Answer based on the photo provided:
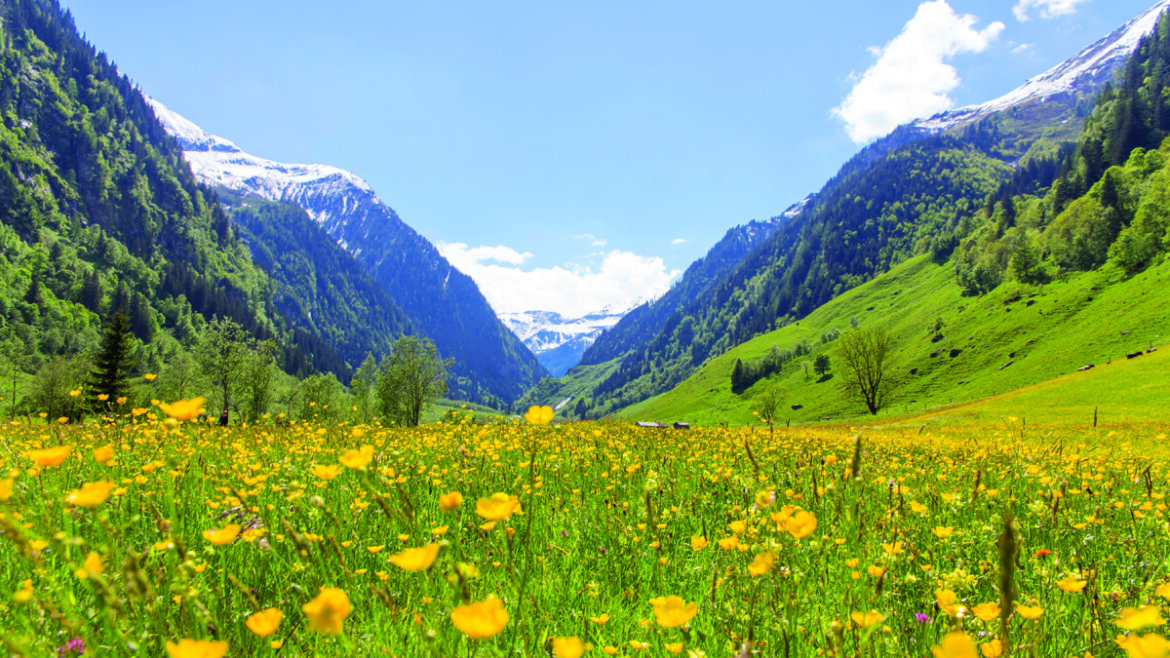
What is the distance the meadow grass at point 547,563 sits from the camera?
1.65m

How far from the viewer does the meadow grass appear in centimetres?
165

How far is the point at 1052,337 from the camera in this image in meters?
79.9

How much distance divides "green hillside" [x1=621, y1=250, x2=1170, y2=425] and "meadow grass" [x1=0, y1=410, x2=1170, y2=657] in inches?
2675

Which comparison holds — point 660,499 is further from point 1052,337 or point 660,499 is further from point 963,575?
point 1052,337

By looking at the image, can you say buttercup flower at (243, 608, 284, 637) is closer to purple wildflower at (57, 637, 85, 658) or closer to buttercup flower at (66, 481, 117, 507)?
buttercup flower at (66, 481, 117, 507)

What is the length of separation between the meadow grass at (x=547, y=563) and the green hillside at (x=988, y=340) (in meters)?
67.9

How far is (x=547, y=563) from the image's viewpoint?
3387mm

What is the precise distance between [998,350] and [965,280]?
51.4 meters

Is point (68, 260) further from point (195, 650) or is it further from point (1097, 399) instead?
point (1097, 399)

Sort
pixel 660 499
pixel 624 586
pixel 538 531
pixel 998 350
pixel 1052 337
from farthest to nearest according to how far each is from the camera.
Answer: pixel 998 350
pixel 1052 337
pixel 660 499
pixel 538 531
pixel 624 586

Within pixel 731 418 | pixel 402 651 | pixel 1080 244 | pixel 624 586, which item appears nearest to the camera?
pixel 402 651

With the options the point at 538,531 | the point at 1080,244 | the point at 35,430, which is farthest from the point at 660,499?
the point at 1080,244

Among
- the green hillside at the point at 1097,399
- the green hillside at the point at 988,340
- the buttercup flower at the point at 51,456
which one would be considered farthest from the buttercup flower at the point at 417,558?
the green hillside at the point at 988,340

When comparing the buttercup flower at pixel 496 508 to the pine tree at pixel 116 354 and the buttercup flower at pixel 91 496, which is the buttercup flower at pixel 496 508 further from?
the pine tree at pixel 116 354
